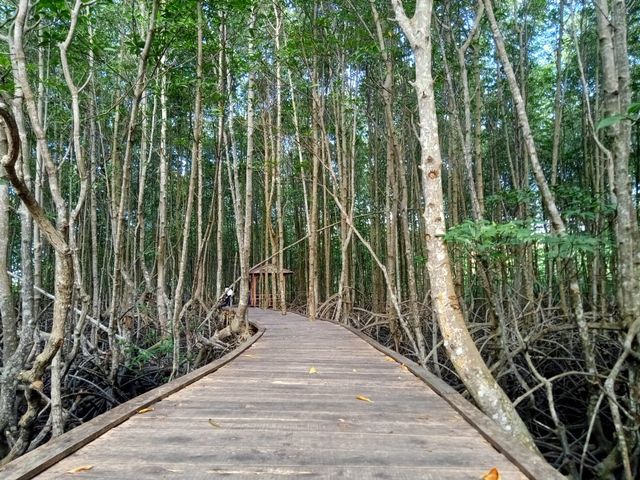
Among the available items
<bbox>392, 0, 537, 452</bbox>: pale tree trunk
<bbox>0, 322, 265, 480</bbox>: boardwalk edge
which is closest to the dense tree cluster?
<bbox>392, 0, 537, 452</bbox>: pale tree trunk

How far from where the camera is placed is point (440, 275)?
9.32 feet

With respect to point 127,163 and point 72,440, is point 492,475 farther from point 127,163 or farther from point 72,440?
point 127,163

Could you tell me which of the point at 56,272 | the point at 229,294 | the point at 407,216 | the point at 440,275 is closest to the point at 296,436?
the point at 440,275

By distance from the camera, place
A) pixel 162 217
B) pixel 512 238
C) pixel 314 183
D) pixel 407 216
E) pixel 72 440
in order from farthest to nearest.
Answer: pixel 314 183, pixel 407 216, pixel 162 217, pixel 512 238, pixel 72 440

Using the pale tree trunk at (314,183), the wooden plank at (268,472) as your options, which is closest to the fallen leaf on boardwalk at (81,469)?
the wooden plank at (268,472)

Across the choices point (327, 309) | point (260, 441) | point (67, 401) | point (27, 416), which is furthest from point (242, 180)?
point (260, 441)

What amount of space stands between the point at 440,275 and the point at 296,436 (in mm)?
1514

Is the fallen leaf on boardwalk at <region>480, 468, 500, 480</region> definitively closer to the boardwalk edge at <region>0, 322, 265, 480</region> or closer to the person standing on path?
the boardwalk edge at <region>0, 322, 265, 480</region>

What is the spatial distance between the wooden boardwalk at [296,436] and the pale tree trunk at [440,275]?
289 mm

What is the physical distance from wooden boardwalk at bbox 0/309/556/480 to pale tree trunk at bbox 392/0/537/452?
289 millimetres

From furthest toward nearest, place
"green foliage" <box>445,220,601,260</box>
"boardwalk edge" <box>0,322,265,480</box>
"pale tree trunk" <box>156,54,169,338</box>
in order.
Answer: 1. "pale tree trunk" <box>156,54,169,338</box>
2. "green foliage" <box>445,220,601,260</box>
3. "boardwalk edge" <box>0,322,265,480</box>

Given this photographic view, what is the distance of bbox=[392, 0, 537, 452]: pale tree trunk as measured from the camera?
97.3 inches

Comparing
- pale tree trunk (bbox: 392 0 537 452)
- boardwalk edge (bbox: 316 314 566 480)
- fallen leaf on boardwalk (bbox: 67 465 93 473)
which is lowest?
boardwalk edge (bbox: 316 314 566 480)

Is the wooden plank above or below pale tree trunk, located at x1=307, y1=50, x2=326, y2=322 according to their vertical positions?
below
